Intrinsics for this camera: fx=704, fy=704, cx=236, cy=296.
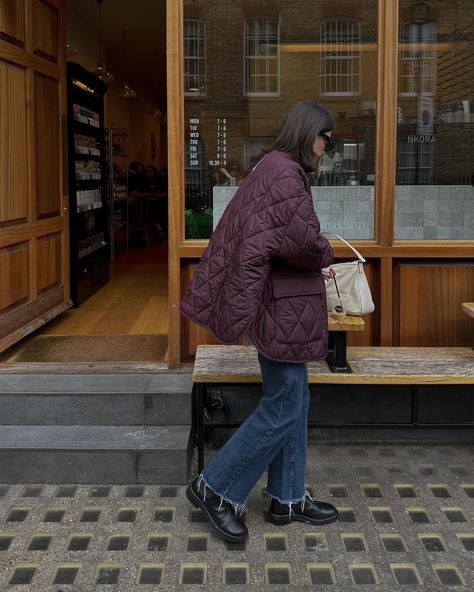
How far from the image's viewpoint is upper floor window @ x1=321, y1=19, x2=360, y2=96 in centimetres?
427

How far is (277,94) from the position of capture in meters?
4.38

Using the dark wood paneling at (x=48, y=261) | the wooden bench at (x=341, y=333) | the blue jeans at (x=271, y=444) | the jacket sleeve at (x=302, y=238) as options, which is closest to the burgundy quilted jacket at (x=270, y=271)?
the jacket sleeve at (x=302, y=238)

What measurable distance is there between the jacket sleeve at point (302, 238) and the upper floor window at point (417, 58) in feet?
6.07

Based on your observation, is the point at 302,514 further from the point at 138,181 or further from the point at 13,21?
the point at 138,181

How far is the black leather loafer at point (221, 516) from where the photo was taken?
2986 millimetres

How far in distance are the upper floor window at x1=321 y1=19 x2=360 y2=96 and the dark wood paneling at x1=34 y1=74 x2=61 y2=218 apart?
2.12m

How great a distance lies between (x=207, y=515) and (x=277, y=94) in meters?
2.60

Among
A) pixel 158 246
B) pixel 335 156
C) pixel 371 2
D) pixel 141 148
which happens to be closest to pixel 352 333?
pixel 335 156

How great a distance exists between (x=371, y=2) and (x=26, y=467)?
10.8 feet

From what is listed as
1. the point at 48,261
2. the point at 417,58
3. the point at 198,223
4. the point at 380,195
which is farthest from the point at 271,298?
the point at 48,261

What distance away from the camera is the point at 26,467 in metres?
3.58

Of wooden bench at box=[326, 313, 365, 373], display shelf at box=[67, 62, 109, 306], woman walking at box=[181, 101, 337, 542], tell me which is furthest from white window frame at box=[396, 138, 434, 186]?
display shelf at box=[67, 62, 109, 306]

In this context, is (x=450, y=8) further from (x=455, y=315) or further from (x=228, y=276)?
(x=228, y=276)

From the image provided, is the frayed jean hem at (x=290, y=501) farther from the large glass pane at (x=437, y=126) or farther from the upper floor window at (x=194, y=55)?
the upper floor window at (x=194, y=55)
